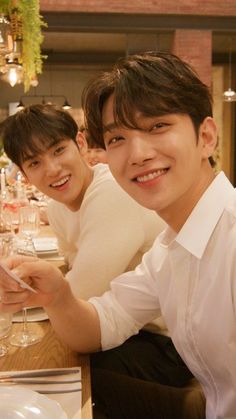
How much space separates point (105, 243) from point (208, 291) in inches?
24.5

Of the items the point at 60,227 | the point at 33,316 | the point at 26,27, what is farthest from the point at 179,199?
the point at 26,27

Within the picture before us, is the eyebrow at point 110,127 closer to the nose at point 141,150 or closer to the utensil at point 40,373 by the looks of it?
the nose at point 141,150

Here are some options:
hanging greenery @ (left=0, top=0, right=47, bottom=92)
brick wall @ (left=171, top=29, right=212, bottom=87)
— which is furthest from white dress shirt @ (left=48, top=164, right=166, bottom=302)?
brick wall @ (left=171, top=29, right=212, bottom=87)

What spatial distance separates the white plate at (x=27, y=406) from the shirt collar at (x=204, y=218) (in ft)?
1.52

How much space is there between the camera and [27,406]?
2.90 feet

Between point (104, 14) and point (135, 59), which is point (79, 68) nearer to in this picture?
point (104, 14)

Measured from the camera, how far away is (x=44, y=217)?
Result: 3111mm

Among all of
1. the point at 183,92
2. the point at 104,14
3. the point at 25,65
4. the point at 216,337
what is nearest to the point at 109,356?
the point at 216,337

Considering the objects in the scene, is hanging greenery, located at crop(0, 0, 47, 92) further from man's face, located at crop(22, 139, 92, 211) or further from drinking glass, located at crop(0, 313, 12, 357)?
drinking glass, located at crop(0, 313, 12, 357)

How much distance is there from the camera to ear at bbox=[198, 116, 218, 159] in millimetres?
1145

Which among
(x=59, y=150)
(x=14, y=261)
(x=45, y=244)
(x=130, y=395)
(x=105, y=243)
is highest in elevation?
(x=59, y=150)

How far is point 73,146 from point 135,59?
0.85 metres

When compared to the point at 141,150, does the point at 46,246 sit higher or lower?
lower

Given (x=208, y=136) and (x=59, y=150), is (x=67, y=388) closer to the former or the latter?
(x=208, y=136)
